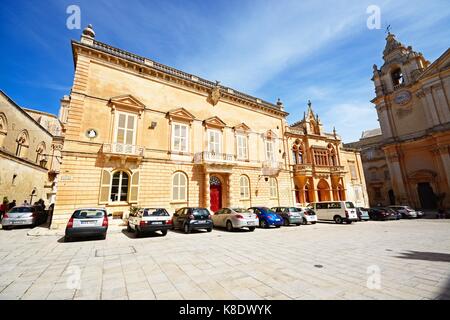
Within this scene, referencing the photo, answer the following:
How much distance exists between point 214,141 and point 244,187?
529 cm

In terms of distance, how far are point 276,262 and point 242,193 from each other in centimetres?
1359

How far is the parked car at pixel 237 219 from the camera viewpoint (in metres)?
11.8

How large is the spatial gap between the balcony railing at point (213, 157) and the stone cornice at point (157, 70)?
21.1 ft

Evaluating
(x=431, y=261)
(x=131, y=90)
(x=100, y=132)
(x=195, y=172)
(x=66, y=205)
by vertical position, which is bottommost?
(x=431, y=261)

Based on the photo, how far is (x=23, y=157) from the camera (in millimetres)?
22844

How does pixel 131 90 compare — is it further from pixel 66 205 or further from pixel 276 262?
pixel 276 262

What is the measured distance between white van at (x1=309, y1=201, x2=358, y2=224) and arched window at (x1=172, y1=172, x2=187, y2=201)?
12651mm

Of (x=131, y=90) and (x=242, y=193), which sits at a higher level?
(x=131, y=90)

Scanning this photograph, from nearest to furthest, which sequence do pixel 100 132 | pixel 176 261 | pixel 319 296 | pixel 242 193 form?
pixel 319 296 → pixel 176 261 → pixel 100 132 → pixel 242 193

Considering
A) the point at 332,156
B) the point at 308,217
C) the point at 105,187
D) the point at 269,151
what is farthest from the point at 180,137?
the point at 332,156

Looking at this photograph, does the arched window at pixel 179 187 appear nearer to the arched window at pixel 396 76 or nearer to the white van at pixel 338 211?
the white van at pixel 338 211

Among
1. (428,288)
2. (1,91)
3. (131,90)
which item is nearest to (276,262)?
(428,288)

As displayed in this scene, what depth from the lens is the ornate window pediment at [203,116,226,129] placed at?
18381 millimetres

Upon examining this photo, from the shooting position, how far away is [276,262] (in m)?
5.44
